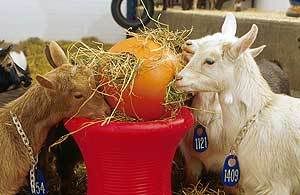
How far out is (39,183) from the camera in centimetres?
246

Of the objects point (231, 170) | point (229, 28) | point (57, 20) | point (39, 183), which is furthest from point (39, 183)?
point (57, 20)

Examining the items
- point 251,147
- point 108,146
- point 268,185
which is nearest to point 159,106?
point 108,146

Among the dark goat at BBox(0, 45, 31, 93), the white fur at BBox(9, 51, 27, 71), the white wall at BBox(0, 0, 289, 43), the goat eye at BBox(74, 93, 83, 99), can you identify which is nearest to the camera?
the goat eye at BBox(74, 93, 83, 99)

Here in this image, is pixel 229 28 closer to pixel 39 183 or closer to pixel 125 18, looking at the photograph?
pixel 39 183

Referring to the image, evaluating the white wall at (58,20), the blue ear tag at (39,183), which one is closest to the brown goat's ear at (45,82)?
the blue ear tag at (39,183)

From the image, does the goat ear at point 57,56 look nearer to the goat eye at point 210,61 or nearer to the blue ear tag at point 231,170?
the goat eye at point 210,61

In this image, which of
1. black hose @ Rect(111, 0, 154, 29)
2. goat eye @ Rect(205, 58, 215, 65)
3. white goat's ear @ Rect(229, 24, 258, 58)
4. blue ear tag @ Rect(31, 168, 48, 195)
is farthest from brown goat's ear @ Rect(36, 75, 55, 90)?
black hose @ Rect(111, 0, 154, 29)

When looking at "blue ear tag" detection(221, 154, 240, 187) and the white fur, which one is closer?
"blue ear tag" detection(221, 154, 240, 187)

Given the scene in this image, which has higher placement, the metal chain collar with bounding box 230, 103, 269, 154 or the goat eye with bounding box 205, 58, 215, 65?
the goat eye with bounding box 205, 58, 215, 65

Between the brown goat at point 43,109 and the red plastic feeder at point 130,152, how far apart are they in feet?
0.27

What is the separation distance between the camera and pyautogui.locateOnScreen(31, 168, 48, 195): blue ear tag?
8.03ft

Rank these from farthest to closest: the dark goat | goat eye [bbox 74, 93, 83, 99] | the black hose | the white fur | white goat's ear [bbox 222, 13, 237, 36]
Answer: the black hose < the white fur < the dark goat < white goat's ear [bbox 222, 13, 237, 36] < goat eye [bbox 74, 93, 83, 99]

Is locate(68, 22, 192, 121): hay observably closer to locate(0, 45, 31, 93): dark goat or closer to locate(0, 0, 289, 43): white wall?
locate(0, 45, 31, 93): dark goat

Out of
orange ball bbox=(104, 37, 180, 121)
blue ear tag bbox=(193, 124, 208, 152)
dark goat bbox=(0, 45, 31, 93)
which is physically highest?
orange ball bbox=(104, 37, 180, 121)
